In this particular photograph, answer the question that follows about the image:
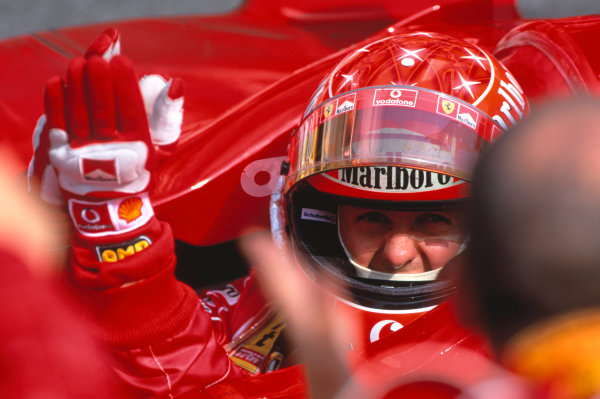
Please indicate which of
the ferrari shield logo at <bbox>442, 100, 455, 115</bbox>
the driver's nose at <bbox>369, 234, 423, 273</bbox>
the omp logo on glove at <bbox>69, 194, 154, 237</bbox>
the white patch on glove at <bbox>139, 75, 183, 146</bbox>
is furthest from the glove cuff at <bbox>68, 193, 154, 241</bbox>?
the ferrari shield logo at <bbox>442, 100, 455, 115</bbox>

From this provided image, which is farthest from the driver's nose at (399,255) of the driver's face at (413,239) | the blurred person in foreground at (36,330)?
the blurred person in foreground at (36,330)

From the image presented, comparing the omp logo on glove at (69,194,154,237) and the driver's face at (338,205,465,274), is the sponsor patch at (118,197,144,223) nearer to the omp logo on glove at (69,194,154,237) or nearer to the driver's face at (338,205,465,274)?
the omp logo on glove at (69,194,154,237)

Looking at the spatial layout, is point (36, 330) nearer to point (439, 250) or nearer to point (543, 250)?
point (543, 250)

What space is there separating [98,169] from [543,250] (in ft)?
2.59

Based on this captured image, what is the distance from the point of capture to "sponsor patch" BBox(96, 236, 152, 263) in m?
1.13

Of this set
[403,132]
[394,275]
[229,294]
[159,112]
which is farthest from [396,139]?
[229,294]

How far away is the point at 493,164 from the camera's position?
443 mm

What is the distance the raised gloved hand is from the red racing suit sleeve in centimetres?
9

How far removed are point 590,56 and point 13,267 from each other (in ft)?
3.38

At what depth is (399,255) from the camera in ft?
3.74

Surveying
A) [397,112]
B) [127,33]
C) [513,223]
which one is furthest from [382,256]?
[127,33]

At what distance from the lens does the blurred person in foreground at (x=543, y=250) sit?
15.9 inches

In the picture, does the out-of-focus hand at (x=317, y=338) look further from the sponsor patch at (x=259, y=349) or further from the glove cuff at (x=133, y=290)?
the sponsor patch at (x=259, y=349)

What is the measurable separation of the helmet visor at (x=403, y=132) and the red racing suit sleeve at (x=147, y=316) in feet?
0.99
